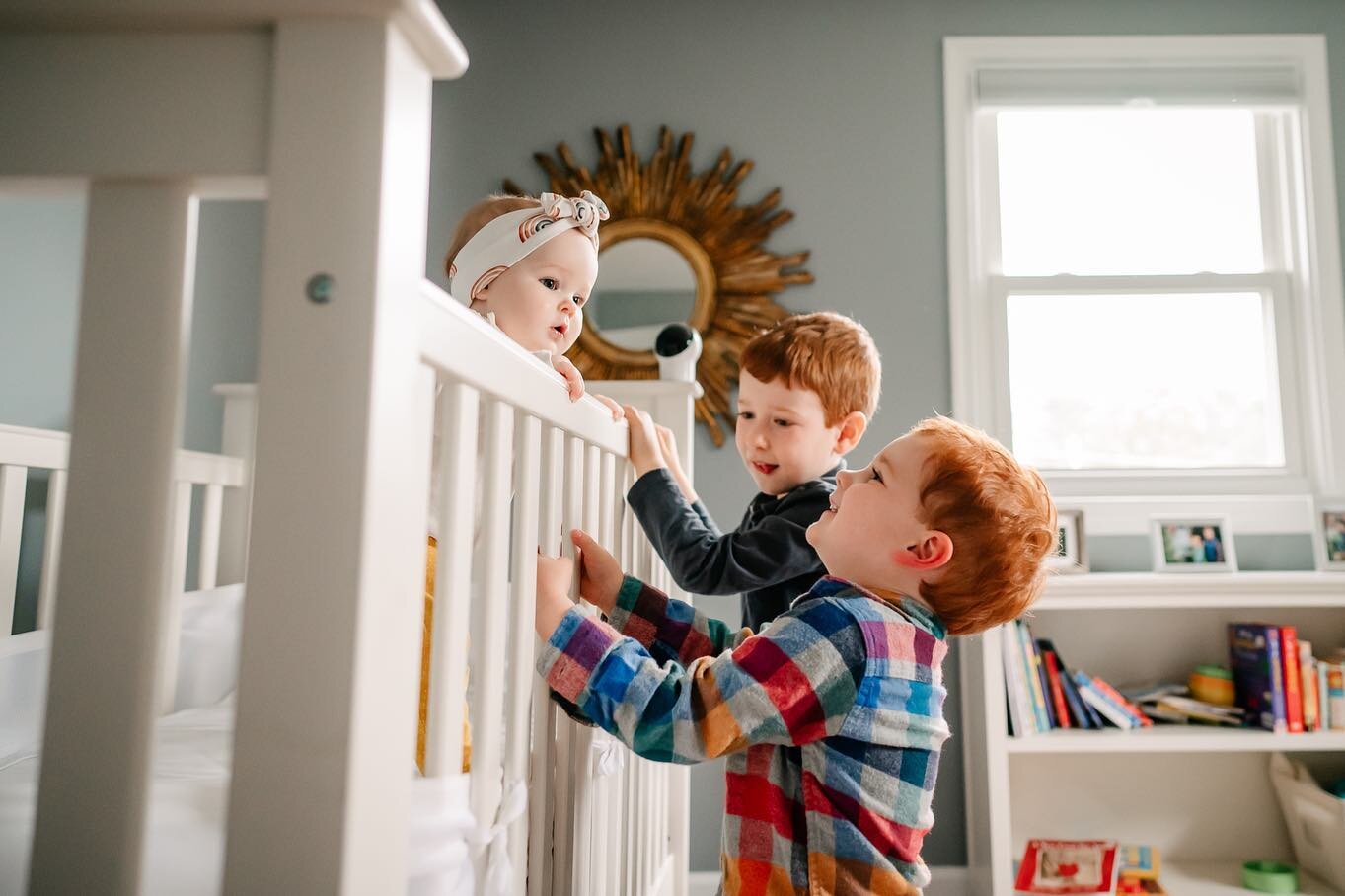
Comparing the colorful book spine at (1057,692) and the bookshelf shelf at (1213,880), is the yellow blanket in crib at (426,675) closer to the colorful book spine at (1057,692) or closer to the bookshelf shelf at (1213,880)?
the colorful book spine at (1057,692)

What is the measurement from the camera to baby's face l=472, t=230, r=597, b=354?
1.09 meters

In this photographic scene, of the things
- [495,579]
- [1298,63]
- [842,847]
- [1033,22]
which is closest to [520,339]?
[495,579]

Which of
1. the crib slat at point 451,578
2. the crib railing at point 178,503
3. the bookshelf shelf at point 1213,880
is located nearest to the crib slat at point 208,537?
the crib railing at point 178,503

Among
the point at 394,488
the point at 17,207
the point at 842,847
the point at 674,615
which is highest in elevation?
the point at 17,207

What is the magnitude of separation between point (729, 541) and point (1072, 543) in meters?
1.37

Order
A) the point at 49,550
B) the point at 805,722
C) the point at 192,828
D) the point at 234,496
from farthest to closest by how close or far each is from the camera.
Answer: the point at 234,496 → the point at 49,550 → the point at 805,722 → the point at 192,828

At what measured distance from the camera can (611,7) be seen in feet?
8.38

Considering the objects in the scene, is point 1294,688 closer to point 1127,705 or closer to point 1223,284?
point 1127,705

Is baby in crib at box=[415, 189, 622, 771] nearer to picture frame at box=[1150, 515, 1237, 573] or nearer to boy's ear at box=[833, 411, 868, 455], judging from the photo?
boy's ear at box=[833, 411, 868, 455]

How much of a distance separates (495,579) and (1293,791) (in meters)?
2.28

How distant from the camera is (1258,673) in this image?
81.0 inches

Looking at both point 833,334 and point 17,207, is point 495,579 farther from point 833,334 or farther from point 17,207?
point 17,207

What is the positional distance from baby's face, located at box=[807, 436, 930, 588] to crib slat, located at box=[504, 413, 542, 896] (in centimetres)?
34

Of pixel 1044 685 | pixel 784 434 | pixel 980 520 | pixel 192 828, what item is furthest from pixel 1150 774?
pixel 192 828
